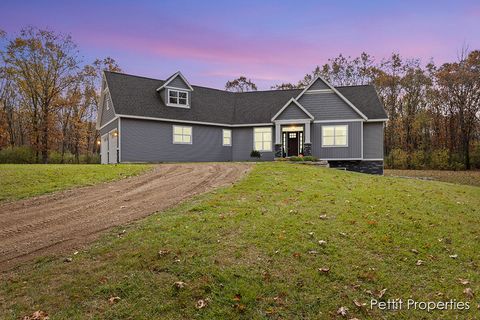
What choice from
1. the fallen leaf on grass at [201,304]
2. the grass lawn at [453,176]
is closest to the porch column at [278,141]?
the grass lawn at [453,176]

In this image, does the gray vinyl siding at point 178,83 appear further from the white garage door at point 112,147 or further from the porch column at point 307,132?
the porch column at point 307,132

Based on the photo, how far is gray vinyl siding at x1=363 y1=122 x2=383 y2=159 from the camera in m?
25.2

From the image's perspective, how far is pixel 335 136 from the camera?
25.0 m

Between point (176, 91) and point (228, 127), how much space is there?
5274 millimetres

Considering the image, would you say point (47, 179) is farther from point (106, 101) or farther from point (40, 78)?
point (40, 78)

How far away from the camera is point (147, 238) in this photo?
647 centimetres

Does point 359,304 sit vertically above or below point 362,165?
below

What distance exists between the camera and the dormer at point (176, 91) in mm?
25531

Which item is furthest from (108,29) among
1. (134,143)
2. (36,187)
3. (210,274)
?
(210,274)

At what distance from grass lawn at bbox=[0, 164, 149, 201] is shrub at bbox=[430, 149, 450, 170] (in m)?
34.5

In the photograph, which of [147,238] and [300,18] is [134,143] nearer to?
[300,18]

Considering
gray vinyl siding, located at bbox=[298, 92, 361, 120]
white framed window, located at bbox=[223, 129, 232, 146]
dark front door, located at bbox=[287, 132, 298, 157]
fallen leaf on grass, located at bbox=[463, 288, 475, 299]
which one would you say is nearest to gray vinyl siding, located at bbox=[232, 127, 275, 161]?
white framed window, located at bbox=[223, 129, 232, 146]

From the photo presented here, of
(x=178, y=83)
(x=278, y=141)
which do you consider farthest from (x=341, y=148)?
(x=178, y=83)

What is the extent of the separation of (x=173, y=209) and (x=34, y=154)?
2974cm
